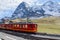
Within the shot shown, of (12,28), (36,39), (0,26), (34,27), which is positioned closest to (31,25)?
(34,27)

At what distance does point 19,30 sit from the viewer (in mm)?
73688

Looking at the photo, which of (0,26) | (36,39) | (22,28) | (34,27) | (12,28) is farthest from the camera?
(0,26)

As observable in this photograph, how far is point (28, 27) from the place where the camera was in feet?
219

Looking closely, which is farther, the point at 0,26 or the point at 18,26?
the point at 0,26

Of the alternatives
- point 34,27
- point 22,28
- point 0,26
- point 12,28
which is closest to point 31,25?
point 34,27

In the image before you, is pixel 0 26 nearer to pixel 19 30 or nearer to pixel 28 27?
pixel 19 30

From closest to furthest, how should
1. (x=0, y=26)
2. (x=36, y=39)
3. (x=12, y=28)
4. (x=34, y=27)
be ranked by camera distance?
(x=36, y=39) → (x=34, y=27) → (x=12, y=28) → (x=0, y=26)

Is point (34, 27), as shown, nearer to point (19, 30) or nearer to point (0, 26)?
point (19, 30)

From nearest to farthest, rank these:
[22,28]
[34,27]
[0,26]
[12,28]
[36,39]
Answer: [36,39]
[34,27]
[22,28]
[12,28]
[0,26]

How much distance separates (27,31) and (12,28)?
16479 mm

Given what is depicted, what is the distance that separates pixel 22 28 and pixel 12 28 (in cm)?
1308

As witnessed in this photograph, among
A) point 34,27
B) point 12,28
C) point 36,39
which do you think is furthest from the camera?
point 12,28

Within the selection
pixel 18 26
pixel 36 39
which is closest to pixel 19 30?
pixel 18 26

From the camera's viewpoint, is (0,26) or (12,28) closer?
(12,28)
